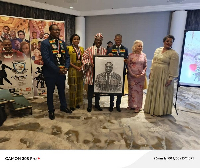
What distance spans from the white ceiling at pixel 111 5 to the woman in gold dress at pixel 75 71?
3.41 m

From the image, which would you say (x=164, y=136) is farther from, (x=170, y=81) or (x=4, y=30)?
(x=4, y=30)

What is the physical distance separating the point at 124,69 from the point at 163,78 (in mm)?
696

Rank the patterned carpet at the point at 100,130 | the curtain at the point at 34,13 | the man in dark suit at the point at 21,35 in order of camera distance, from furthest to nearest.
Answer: the curtain at the point at 34,13, the man in dark suit at the point at 21,35, the patterned carpet at the point at 100,130

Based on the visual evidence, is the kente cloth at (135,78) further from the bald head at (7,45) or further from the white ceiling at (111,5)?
the white ceiling at (111,5)

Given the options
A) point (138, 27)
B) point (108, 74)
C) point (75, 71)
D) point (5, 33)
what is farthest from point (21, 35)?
point (138, 27)

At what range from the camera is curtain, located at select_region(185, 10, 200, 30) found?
5.99 metres

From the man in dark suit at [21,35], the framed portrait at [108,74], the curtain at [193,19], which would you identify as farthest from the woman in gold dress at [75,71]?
the curtain at [193,19]

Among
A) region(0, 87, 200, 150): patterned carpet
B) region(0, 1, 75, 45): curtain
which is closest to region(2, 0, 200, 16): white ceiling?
region(0, 1, 75, 45): curtain

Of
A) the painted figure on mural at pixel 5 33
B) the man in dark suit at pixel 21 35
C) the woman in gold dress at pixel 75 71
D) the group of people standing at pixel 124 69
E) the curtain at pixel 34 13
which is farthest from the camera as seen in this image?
the curtain at pixel 34 13

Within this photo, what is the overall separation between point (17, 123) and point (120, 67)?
6.42 feet

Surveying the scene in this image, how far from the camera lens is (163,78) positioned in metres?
2.86

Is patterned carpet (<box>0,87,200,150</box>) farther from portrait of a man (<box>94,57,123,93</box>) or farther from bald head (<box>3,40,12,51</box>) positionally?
bald head (<box>3,40,12,51</box>)

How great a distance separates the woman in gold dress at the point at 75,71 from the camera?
9.97ft

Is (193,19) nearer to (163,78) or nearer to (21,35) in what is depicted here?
(163,78)
